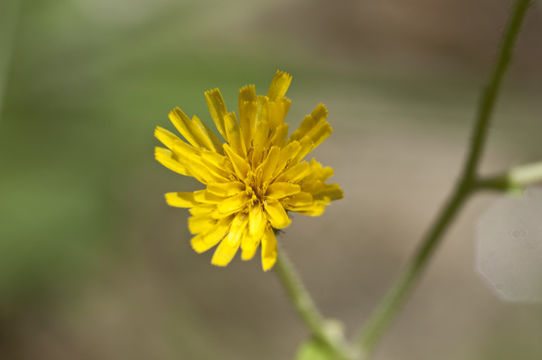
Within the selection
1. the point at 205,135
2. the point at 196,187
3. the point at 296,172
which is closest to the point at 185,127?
the point at 205,135

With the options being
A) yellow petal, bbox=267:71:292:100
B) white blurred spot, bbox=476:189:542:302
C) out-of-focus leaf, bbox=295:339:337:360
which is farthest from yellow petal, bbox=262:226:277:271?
white blurred spot, bbox=476:189:542:302

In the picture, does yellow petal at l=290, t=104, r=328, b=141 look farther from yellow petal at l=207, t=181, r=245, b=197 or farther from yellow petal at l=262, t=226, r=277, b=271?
yellow petal at l=262, t=226, r=277, b=271

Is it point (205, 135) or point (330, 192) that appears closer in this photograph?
point (330, 192)

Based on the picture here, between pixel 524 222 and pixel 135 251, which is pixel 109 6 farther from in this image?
pixel 524 222

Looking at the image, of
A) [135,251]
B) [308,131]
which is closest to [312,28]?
[135,251]

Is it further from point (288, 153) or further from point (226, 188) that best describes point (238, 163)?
point (288, 153)
